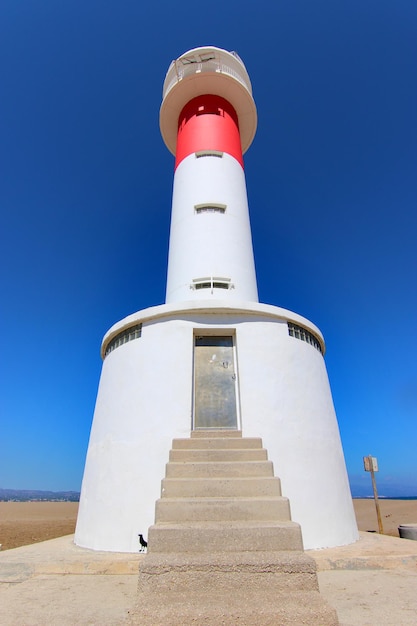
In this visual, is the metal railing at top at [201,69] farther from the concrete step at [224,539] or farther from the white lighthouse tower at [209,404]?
the concrete step at [224,539]

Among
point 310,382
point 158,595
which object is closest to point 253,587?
point 158,595

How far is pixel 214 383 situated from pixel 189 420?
40.5 inches

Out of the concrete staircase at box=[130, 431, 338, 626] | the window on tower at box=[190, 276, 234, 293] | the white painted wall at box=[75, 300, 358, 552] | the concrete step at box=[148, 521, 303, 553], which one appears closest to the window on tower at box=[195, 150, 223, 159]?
the window on tower at box=[190, 276, 234, 293]

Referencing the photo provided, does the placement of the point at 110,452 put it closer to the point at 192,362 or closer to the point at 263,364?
the point at 192,362

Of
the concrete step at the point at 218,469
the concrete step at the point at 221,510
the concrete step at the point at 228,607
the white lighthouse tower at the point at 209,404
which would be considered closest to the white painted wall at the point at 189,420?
the white lighthouse tower at the point at 209,404

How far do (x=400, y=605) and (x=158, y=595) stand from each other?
2616mm

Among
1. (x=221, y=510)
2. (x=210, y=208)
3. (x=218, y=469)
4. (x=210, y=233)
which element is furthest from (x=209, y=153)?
(x=221, y=510)

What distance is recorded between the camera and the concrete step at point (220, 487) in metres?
4.01

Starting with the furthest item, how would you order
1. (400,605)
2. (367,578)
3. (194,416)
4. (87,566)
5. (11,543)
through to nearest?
(11,543), (194,416), (87,566), (367,578), (400,605)

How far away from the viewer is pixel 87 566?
485 centimetres

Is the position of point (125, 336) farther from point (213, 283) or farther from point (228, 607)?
point (228, 607)

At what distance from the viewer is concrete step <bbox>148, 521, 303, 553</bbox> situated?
10.6 feet

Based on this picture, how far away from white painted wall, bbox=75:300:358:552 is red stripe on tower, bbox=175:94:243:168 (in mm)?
7390

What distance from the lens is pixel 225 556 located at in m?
3.10
